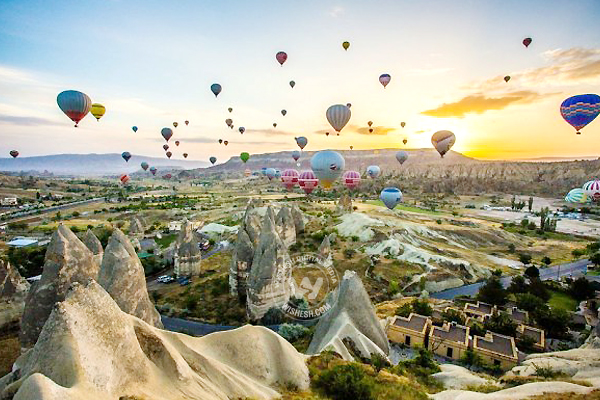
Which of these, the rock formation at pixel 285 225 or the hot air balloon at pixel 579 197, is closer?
the rock formation at pixel 285 225

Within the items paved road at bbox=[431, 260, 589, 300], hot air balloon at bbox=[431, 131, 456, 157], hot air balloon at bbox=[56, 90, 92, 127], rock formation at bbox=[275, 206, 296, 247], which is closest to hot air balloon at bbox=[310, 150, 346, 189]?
rock formation at bbox=[275, 206, 296, 247]

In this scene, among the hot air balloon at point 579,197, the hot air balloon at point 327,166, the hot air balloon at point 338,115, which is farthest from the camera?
the hot air balloon at point 579,197

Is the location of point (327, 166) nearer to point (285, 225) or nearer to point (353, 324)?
point (285, 225)

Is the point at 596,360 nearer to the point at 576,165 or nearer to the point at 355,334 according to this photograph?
the point at 355,334

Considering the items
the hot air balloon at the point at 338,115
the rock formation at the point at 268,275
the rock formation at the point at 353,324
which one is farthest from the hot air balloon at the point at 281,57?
the rock formation at the point at 353,324

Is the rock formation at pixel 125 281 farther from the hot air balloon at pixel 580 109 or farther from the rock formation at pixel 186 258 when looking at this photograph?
the hot air balloon at pixel 580 109

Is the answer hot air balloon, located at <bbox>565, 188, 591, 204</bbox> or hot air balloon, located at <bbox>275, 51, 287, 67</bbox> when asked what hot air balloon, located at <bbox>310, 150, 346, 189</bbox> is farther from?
hot air balloon, located at <bbox>565, 188, 591, 204</bbox>
